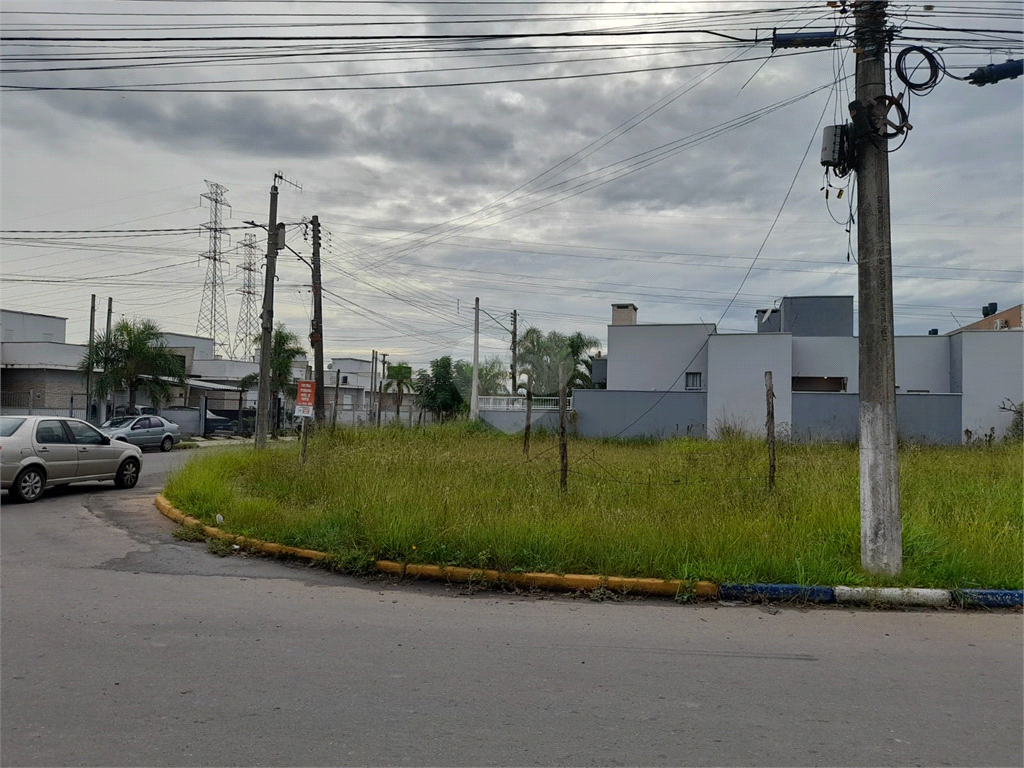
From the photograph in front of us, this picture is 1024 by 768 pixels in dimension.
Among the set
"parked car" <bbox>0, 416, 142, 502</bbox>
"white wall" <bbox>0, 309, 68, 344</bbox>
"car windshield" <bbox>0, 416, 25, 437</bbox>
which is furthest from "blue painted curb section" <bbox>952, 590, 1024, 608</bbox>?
"white wall" <bbox>0, 309, 68, 344</bbox>

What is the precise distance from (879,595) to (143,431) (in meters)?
28.1

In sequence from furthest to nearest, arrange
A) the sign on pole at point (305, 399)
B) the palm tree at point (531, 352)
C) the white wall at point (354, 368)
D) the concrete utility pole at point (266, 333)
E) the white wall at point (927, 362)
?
1. the white wall at point (354, 368)
2. the palm tree at point (531, 352)
3. the white wall at point (927, 362)
4. the concrete utility pole at point (266, 333)
5. the sign on pole at point (305, 399)

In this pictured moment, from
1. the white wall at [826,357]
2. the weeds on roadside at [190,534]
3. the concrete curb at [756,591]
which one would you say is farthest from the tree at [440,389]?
the concrete curb at [756,591]

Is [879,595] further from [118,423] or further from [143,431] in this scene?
[118,423]

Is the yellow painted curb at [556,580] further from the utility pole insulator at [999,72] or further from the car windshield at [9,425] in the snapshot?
the car windshield at [9,425]

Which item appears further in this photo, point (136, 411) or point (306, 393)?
point (136, 411)

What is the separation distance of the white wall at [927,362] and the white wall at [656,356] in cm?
954

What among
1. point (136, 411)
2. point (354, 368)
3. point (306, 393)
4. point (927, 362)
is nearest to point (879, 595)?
point (306, 393)

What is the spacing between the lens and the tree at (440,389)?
152 feet

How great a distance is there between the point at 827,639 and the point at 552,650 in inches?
87.1

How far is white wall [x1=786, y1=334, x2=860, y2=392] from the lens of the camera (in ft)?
118

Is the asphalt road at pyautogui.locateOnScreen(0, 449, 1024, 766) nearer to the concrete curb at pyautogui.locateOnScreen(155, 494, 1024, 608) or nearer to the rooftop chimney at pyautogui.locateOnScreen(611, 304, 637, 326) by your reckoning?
the concrete curb at pyautogui.locateOnScreen(155, 494, 1024, 608)

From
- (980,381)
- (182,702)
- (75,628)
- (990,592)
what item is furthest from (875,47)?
(980,381)

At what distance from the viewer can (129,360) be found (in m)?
32.9
